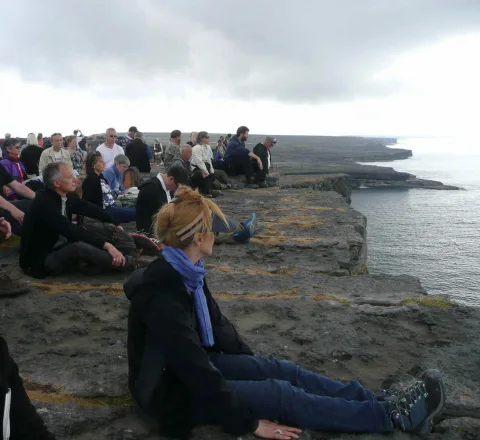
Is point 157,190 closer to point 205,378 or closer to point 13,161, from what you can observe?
point 13,161

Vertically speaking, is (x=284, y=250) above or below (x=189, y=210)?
below

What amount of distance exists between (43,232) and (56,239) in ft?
0.72

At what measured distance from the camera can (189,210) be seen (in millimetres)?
2801

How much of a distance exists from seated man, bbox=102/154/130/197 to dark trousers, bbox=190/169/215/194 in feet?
9.61

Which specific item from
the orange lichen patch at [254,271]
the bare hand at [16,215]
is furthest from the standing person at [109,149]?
the orange lichen patch at [254,271]

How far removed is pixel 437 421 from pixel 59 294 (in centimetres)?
445

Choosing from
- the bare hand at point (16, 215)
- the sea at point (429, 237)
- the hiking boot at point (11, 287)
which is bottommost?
the sea at point (429, 237)

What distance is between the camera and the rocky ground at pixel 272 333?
328 centimetres

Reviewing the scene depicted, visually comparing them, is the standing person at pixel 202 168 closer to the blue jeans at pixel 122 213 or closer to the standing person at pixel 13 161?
the blue jeans at pixel 122 213

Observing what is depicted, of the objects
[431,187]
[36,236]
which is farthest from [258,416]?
[431,187]

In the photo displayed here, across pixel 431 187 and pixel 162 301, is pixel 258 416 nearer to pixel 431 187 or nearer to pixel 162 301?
pixel 162 301

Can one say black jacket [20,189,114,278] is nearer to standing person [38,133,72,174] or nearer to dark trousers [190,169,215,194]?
standing person [38,133,72,174]

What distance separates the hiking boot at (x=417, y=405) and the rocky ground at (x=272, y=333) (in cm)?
13

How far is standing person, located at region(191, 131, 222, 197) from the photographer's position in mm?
13000
